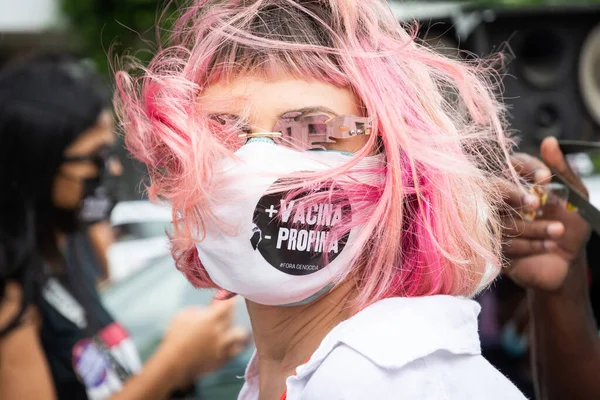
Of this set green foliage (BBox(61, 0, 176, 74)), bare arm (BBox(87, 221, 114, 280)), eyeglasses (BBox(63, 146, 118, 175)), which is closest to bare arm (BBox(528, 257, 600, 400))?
eyeglasses (BBox(63, 146, 118, 175))

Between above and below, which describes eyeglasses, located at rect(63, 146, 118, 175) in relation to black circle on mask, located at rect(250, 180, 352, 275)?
above

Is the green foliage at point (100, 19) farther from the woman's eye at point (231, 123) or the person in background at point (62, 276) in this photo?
the woman's eye at point (231, 123)

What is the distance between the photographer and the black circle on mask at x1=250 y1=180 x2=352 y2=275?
3.63 feet

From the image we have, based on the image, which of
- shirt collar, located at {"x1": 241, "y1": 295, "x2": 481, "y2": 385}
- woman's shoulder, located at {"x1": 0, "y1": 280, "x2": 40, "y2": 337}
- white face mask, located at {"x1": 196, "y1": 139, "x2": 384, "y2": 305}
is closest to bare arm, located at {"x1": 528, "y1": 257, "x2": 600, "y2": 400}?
shirt collar, located at {"x1": 241, "y1": 295, "x2": 481, "y2": 385}

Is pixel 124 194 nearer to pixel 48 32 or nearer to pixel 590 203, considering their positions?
pixel 590 203

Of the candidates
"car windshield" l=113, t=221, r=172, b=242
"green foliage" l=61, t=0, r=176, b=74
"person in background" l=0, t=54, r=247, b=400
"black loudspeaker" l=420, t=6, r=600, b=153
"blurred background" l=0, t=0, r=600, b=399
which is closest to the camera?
"person in background" l=0, t=54, r=247, b=400

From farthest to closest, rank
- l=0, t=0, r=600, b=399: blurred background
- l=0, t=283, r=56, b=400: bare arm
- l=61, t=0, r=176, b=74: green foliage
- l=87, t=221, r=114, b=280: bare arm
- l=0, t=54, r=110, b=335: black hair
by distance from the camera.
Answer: l=61, t=0, r=176, b=74: green foliage → l=87, t=221, r=114, b=280: bare arm → l=0, t=0, r=600, b=399: blurred background → l=0, t=54, r=110, b=335: black hair → l=0, t=283, r=56, b=400: bare arm

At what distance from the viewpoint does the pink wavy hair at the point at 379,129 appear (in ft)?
3.61

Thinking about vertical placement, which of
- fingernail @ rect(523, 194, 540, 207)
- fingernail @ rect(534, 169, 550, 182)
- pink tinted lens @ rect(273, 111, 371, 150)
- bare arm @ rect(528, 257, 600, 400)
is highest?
pink tinted lens @ rect(273, 111, 371, 150)

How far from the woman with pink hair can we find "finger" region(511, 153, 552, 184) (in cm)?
29

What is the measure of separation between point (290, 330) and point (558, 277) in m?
0.66

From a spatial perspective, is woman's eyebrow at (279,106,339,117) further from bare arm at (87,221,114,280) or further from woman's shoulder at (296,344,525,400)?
bare arm at (87,221,114,280)

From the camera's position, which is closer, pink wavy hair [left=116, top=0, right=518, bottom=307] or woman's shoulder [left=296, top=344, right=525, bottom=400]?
woman's shoulder [left=296, top=344, right=525, bottom=400]

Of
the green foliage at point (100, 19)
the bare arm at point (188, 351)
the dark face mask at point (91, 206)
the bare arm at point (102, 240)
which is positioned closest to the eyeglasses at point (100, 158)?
the dark face mask at point (91, 206)
